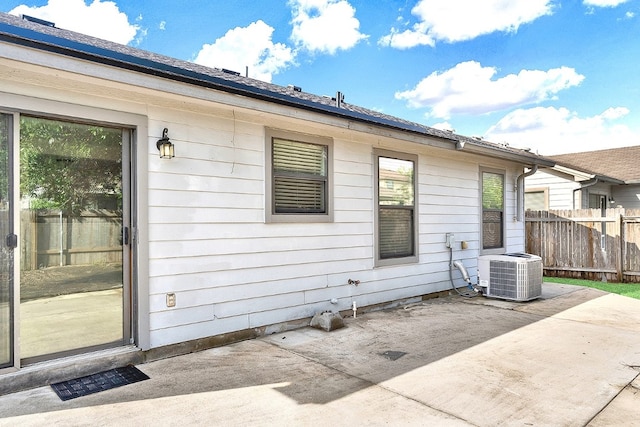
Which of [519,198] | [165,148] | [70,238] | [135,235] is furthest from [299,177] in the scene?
[519,198]

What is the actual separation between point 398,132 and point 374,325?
8.20 ft

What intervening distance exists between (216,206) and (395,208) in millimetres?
2872

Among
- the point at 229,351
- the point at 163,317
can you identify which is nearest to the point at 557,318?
the point at 229,351

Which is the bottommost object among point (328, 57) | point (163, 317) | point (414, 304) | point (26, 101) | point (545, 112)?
point (414, 304)

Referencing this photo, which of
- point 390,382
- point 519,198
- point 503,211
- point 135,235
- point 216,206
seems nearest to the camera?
point 390,382

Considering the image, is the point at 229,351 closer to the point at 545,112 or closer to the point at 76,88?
the point at 76,88

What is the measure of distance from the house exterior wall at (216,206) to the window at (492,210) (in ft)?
8.24

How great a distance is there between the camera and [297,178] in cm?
467

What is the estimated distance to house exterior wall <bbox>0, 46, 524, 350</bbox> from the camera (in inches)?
122

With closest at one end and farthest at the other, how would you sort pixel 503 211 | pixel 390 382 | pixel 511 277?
pixel 390 382
pixel 511 277
pixel 503 211

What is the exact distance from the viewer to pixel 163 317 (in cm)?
357

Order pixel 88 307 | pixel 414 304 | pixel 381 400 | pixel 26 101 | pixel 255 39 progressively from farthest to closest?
pixel 255 39 < pixel 414 304 < pixel 88 307 < pixel 26 101 < pixel 381 400

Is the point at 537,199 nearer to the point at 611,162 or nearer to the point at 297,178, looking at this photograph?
the point at 611,162

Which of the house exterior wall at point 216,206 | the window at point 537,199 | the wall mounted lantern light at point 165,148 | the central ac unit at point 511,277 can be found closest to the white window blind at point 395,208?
the house exterior wall at point 216,206
